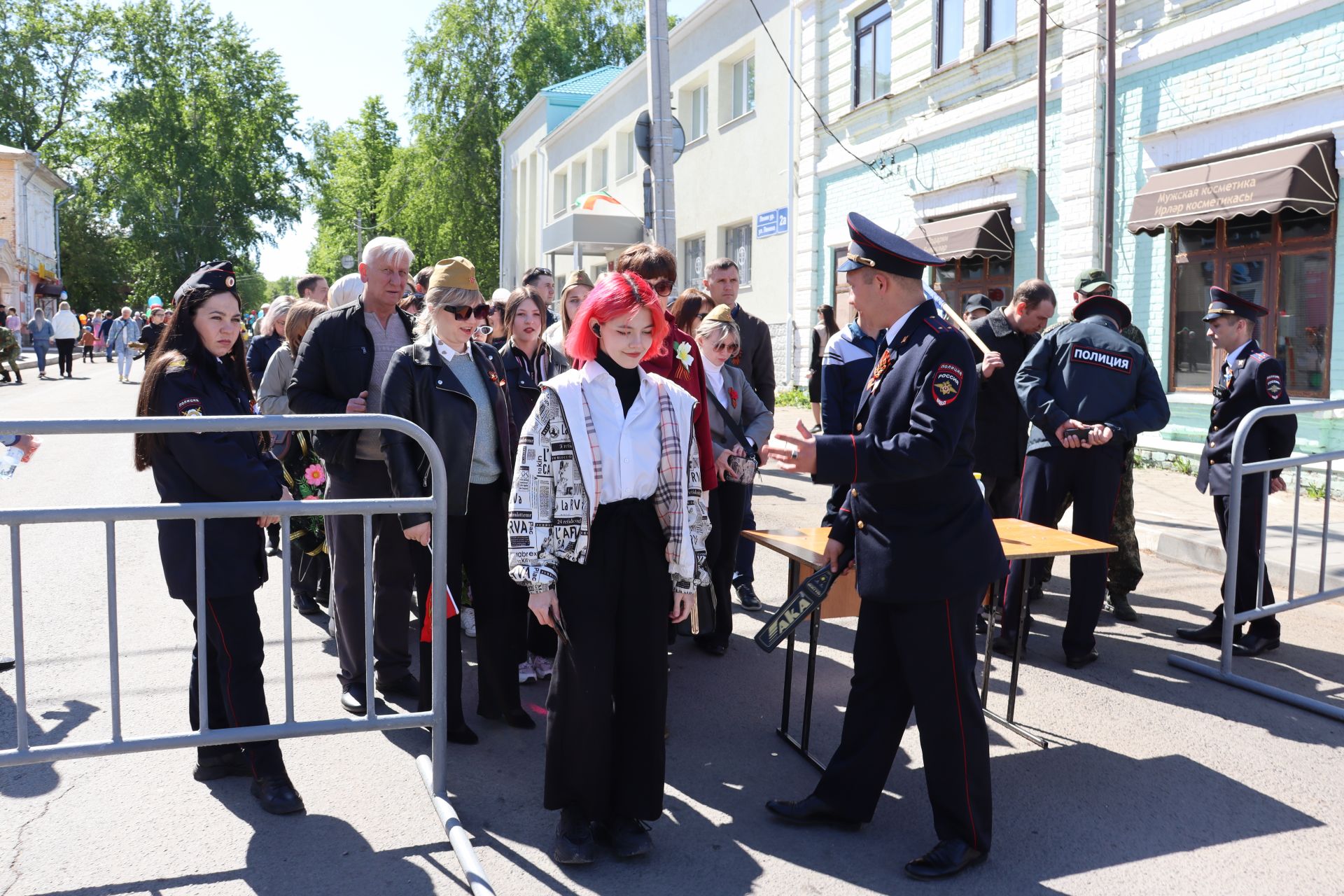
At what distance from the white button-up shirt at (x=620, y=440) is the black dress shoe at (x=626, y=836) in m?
1.03

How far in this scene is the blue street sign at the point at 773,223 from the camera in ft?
67.1

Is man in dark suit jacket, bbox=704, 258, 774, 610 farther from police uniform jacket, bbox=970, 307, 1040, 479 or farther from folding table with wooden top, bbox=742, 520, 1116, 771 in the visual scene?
folding table with wooden top, bbox=742, 520, 1116, 771

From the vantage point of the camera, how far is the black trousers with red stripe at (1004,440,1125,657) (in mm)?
5391

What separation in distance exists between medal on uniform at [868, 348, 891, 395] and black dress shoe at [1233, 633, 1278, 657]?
131 inches

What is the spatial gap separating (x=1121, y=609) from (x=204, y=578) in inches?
198

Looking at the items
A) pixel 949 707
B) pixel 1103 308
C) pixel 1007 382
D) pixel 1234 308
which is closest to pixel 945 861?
pixel 949 707

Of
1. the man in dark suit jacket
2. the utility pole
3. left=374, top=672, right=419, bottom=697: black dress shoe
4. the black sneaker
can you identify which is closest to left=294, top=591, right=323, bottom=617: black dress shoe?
left=374, top=672, right=419, bottom=697: black dress shoe

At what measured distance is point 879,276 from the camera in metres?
3.36

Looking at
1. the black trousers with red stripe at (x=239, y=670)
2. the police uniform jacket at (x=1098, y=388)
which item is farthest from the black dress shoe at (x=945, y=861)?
the police uniform jacket at (x=1098, y=388)

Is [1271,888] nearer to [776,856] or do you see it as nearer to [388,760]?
[776,856]

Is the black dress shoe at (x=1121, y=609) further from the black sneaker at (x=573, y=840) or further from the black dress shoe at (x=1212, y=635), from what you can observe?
the black sneaker at (x=573, y=840)

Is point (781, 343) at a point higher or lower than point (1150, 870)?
higher

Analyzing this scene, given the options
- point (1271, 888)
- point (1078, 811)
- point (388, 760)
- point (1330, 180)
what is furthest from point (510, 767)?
point (1330, 180)

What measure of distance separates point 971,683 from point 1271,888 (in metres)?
1.03
